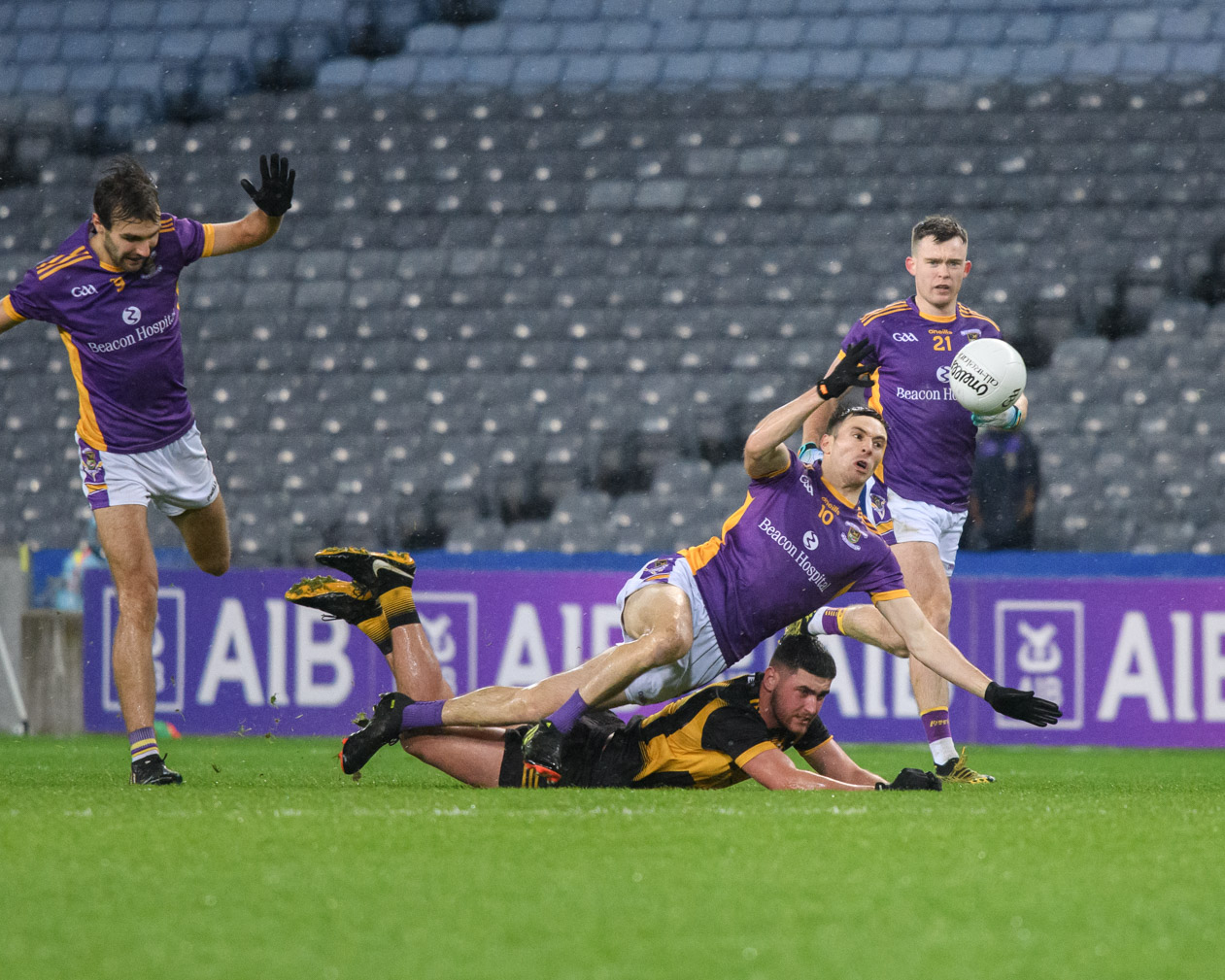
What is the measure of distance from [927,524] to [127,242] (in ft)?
9.69

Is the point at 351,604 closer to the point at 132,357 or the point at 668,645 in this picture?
the point at 132,357

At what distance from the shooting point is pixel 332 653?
831cm

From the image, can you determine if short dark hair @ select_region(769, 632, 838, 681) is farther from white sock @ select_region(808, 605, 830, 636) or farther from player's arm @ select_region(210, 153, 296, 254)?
player's arm @ select_region(210, 153, 296, 254)

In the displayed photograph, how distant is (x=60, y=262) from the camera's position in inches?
A: 202

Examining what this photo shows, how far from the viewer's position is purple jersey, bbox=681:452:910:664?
4.79m

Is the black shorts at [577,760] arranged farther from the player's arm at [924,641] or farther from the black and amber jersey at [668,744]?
the player's arm at [924,641]

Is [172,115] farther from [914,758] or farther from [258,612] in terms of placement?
[914,758]

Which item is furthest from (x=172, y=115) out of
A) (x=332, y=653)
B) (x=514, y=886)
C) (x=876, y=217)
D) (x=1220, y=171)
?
(x=514, y=886)

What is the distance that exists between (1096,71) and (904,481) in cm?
774

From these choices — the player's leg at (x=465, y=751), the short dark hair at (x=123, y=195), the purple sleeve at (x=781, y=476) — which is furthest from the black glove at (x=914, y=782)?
the short dark hair at (x=123, y=195)

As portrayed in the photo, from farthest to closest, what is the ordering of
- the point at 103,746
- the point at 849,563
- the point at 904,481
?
the point at 103,746 → the point at 904,481 → the point at 849,563

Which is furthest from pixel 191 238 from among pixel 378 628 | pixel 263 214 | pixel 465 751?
pixel 465 751

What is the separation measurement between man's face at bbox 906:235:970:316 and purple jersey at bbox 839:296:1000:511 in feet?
0.16

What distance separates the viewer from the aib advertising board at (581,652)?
7895 mm
